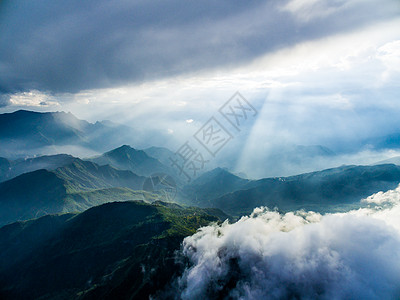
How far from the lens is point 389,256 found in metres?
94.9

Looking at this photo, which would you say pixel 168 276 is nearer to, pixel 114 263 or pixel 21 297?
pixel 114 263

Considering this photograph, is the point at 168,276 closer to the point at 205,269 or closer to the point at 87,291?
the point at 205,269

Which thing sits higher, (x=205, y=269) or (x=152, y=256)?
(x=152, y=256)

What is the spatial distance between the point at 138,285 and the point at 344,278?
120 m

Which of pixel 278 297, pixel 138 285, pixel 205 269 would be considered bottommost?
pixel 278 297

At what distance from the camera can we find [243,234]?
16450cm

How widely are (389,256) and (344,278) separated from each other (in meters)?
23.9

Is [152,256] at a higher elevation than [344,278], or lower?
higher

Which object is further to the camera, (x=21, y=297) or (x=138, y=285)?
(x=21, y=297)

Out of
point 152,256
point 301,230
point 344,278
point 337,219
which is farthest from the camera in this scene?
point 152,256

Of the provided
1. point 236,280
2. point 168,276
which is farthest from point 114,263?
point 236,280

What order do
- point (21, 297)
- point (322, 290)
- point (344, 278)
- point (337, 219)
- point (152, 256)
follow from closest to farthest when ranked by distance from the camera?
point (344, 278) → point (322, 290) → point (337, 219) → point (152, 256) → point (21, 297)

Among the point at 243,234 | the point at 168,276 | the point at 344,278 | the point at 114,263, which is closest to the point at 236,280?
the point at 243,234

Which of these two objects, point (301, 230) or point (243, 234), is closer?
point (301, 230)
